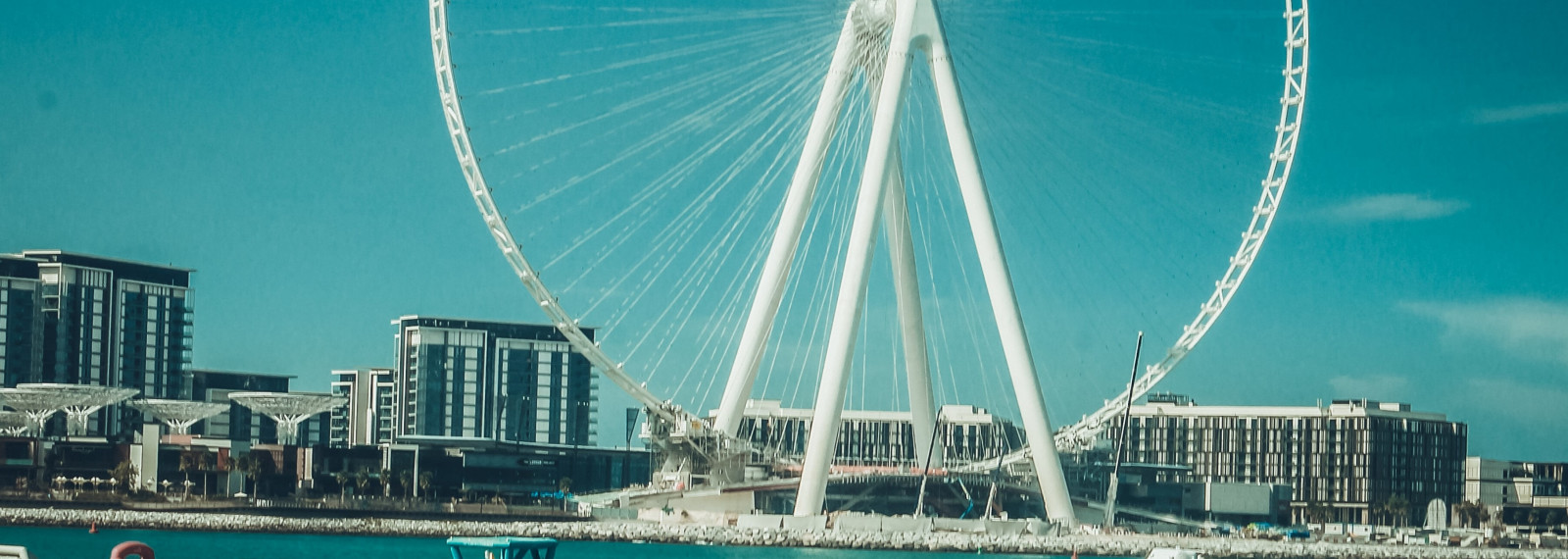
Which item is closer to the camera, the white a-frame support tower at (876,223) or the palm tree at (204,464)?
the white a-frame support tower at (876,223)

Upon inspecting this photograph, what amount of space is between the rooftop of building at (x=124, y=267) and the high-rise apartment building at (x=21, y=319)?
1033 millimetres

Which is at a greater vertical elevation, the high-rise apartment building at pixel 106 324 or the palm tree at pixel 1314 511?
the high-rise apartment building at pixel 106 324

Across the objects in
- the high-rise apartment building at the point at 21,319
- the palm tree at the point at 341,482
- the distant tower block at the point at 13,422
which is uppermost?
the high-rise apartment building at the point at 21,319

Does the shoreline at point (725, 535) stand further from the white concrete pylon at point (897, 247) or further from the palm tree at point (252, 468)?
the palm tree at point (252, 468)

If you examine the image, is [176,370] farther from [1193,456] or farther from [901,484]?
[901,484]

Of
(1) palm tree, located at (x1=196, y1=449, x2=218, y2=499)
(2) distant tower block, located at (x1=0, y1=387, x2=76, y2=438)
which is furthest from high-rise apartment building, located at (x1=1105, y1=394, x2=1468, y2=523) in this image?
(2) distant tower block, located at (x1=0, y1=387, x2=76, y2=438)

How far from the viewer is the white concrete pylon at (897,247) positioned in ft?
190

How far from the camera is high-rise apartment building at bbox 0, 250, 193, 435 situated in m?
143

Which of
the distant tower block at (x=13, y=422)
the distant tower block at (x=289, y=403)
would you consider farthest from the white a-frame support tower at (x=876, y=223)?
the distant tower block at (x=13, y=422)

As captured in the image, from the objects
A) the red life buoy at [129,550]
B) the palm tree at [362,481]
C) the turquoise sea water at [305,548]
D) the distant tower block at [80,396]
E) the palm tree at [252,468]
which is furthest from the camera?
the distant tower block at [80,396]

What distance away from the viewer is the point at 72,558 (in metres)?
54.8

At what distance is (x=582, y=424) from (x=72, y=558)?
394 feet

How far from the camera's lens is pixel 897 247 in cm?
6200

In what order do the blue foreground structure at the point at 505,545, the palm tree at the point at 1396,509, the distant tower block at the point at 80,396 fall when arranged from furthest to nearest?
the palm tree at the point at 1396,509
the distant tower block at the point at 80,396
the blue foreground structure at the point at 505,545
